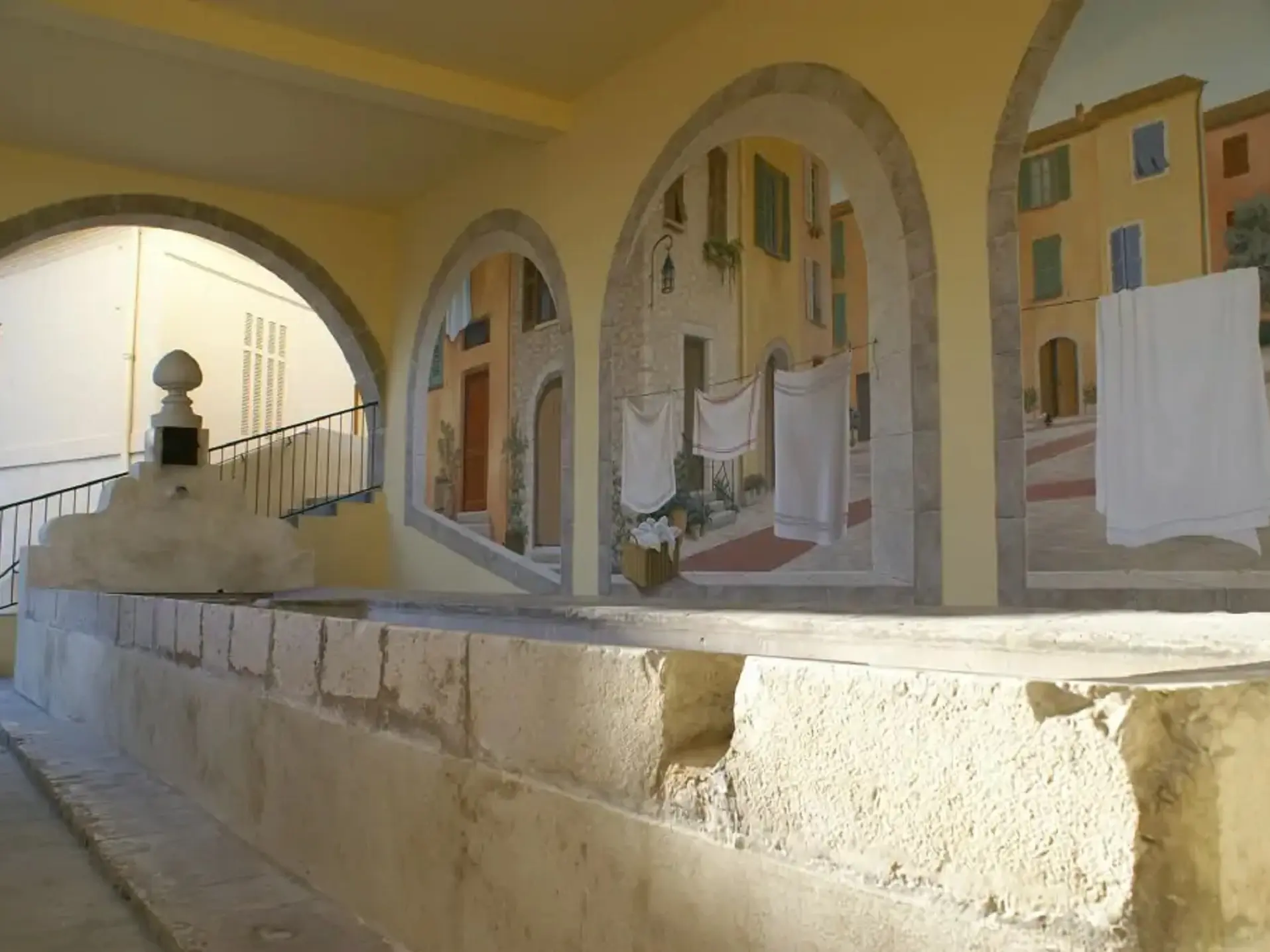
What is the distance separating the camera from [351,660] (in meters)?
2.39

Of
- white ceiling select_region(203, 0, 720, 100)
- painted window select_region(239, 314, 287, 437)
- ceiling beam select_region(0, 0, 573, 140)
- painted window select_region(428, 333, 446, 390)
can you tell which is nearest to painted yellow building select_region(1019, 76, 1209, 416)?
white ceiling select_region(203, 0, 720, 100)

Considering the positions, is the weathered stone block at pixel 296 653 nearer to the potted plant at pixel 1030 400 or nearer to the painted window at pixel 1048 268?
the potted plant at pixel 1030 400

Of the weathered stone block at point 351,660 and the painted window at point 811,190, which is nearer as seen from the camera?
the weathered stone block at point 351,660

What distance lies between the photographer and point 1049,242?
4.36 m

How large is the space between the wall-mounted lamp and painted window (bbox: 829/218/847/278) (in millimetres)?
1342

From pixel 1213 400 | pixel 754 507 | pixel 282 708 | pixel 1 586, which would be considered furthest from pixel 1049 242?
pixel 1 586

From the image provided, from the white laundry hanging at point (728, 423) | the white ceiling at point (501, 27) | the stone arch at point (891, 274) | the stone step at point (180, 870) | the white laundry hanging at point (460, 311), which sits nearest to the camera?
the stone step at point (180, 870)

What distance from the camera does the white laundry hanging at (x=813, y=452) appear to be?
525cm

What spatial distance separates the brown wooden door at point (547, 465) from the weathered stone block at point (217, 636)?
427cm

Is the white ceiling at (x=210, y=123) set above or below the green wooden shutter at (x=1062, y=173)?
above

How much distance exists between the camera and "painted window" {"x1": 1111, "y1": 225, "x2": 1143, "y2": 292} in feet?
13.2

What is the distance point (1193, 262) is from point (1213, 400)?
1.58 ft

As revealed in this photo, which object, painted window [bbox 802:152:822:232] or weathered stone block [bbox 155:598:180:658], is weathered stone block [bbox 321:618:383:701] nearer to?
weathered stone block [bbox 155:598:180:658]

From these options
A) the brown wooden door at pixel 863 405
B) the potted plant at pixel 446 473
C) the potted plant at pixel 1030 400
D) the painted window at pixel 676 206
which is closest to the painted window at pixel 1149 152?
the potted plant at pixel 1030 400
